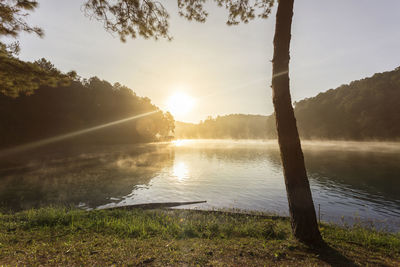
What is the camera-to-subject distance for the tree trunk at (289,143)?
21.4ft

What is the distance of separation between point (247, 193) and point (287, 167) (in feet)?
48.4

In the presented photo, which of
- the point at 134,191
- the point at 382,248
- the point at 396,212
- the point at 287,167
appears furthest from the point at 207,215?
the point at 396,212

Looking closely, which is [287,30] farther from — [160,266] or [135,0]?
[160,266]

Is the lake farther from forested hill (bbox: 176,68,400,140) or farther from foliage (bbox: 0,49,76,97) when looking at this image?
forested hill (bbox: 176,68,400,140)

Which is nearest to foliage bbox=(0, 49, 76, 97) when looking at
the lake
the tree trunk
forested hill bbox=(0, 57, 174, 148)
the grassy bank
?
the grassy bank

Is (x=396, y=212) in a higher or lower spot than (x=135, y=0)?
lower

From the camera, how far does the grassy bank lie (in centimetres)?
553

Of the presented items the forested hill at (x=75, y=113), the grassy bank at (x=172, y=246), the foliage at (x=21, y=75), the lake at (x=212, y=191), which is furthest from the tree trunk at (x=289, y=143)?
the forested hill at (x=75, y=113)

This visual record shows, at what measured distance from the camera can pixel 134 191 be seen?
66.8 ft

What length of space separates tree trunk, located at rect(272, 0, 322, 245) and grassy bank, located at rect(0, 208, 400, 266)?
2.17ft

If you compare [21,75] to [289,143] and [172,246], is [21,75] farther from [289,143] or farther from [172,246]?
[289,143]

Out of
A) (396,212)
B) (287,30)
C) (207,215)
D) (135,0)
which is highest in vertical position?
(135,0)

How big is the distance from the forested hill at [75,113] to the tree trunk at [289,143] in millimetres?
46802

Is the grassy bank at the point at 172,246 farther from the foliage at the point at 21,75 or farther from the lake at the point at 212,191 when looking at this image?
the foliage at the point at 21,75
